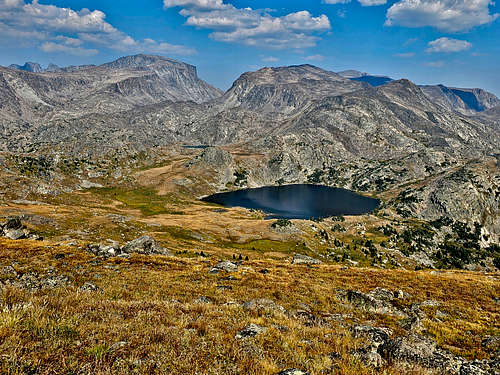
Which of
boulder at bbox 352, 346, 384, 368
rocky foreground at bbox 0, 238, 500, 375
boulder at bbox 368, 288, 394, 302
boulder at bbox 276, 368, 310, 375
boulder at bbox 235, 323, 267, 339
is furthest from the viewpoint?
boulder at bbox 368, 288, 394, 302

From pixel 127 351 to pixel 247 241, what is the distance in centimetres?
13461

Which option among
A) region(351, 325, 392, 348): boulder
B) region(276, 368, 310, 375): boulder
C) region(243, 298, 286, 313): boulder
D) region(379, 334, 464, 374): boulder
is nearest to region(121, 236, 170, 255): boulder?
region(243, 298, 286, 313): boulder

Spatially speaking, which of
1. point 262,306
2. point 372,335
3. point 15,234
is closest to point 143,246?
point 15,234

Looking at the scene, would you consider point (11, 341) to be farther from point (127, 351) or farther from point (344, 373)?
point (344, 373)

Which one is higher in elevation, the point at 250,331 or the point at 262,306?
the point at 250,331

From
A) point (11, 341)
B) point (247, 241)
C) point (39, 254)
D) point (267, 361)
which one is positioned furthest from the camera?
point (247, 241)

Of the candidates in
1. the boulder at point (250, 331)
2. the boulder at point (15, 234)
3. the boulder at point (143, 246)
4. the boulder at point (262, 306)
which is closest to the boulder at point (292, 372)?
the boulder at point (250, 331)

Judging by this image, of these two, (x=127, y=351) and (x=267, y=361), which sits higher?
(x=127, y=351)

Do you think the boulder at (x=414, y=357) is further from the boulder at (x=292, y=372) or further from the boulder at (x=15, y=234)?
the boulder at (x=15, y=234)

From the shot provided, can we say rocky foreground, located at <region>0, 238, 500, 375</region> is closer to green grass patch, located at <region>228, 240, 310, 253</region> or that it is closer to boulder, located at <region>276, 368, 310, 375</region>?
boulder, located at <region>276, 368, 310, 375</region>

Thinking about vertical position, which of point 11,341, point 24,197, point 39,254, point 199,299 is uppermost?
point 11,341

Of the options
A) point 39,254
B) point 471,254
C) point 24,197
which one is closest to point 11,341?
point 39,254

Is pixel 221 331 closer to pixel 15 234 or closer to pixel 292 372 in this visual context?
pixel 292 372

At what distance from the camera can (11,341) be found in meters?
7.30
